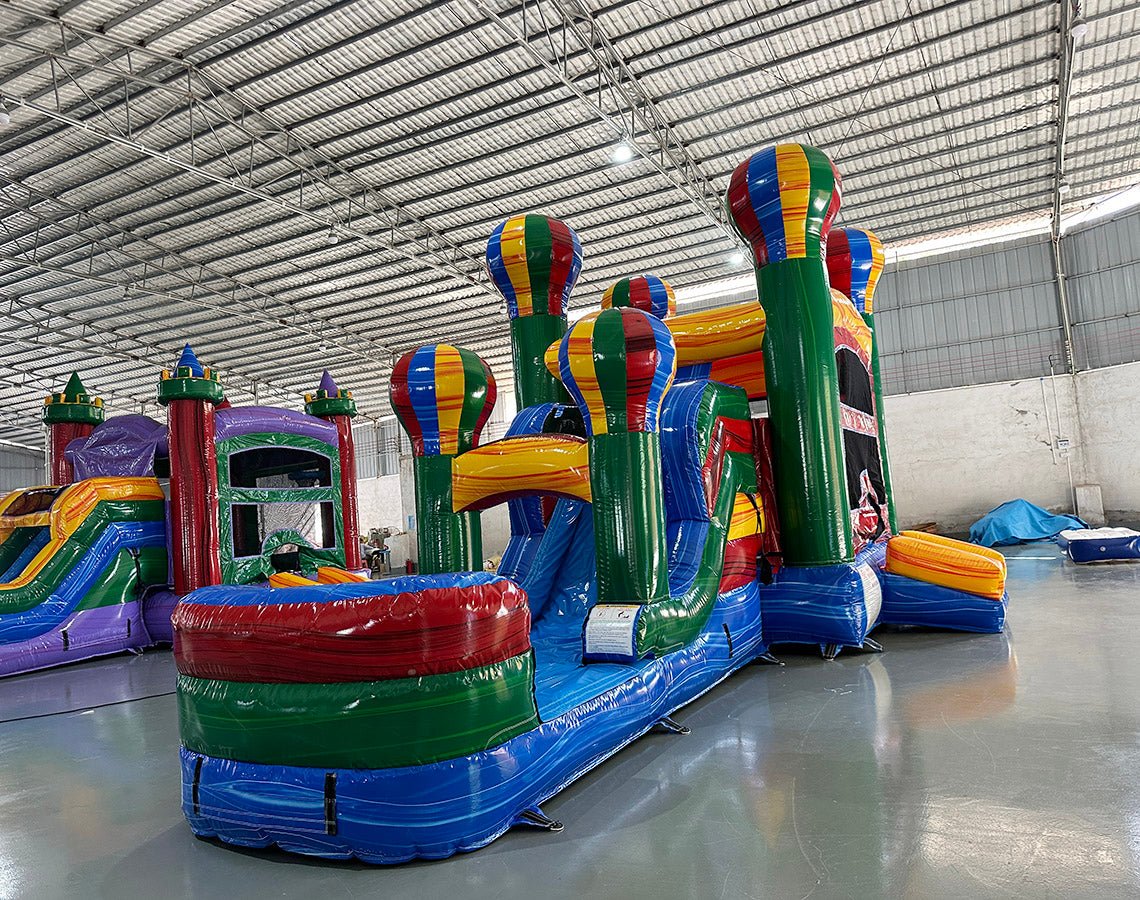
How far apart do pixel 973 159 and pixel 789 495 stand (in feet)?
26.7

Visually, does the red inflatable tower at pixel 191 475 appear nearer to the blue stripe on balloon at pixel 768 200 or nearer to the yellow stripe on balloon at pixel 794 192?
the blue stripe on balloon at pixel 768 200

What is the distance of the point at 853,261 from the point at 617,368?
328 centimetres

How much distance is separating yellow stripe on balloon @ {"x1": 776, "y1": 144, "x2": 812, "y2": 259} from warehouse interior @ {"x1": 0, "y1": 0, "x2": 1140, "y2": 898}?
1.5 inches

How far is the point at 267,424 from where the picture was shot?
326 inches

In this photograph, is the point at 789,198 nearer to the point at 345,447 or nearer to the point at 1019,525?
the point at 345,447

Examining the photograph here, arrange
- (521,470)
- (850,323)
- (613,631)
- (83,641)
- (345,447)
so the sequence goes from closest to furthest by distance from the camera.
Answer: (613,631) < (521,470) < (850,323) < (83,641) < (345,447)

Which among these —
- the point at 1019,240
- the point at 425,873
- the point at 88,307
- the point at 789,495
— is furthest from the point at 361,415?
the point at 425,873

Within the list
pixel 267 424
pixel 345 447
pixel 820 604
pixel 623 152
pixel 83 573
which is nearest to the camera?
pixel 820 604

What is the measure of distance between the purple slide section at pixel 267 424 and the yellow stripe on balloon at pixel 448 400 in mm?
4796

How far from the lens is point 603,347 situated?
3.18 m

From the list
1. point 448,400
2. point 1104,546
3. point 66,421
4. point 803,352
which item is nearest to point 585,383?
point 448,400

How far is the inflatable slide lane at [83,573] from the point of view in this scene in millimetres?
6531

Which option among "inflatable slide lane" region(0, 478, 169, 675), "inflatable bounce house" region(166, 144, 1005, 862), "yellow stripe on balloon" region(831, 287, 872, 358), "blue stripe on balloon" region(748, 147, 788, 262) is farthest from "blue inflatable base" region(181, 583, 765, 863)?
Result: "inflatable slide lane" region(0, 478, 169, 675)

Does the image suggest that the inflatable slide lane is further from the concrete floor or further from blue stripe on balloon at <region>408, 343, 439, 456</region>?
blue stripe on balloon at <region>408, 343, 439, 456</region>
